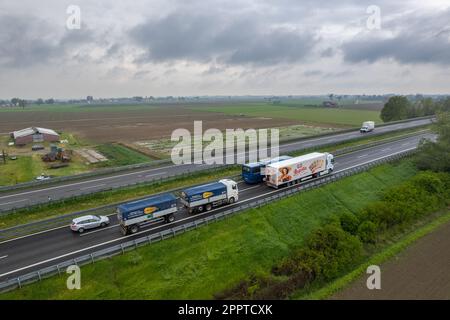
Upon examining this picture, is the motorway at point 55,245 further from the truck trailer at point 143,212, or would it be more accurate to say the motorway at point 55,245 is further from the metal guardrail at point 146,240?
the metal guardrail at point 146,240

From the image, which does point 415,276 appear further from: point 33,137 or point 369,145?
point 33,137

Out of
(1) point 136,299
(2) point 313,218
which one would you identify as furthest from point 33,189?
(2) point 313,218

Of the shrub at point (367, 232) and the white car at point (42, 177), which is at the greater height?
the white car at point (42, 177)

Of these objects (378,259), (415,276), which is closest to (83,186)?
(378,259)

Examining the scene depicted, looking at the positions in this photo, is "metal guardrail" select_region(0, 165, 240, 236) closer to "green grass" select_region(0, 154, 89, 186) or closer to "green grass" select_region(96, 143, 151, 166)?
"green grass" select_region(0, 154, 89, 186)

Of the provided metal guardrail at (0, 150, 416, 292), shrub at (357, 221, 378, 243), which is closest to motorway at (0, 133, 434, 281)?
metal guardrail at (0, 150, 416, 292)

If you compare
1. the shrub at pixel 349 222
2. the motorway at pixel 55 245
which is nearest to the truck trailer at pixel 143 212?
the motorway at pixel 55 245
